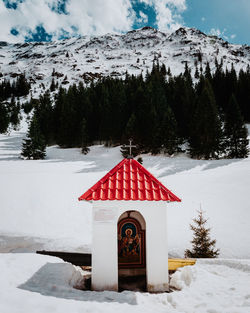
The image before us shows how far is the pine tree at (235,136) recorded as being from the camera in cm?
2842

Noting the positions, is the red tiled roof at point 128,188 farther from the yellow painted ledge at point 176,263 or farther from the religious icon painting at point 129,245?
the yellow painted ledge at point 176,263

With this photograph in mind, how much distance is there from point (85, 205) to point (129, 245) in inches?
389

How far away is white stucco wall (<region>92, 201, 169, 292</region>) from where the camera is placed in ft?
17.2

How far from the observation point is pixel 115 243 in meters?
5.30

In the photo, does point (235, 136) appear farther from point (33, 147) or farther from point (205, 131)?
point (33, 147)

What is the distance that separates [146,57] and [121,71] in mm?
36689

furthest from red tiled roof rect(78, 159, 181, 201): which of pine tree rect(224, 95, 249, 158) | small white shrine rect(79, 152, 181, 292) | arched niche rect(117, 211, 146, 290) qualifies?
pine tree rect(224, 95, 249, 158)

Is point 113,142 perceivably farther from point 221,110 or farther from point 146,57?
point 146,57

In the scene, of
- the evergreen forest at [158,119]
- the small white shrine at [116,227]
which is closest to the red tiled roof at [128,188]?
the small white shrine at [116,227]

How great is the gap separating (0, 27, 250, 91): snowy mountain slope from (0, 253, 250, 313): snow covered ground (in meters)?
128

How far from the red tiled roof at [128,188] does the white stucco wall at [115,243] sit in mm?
219

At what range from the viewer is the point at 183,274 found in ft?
19.9

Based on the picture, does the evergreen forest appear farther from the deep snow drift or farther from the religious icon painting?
the religious icon painting

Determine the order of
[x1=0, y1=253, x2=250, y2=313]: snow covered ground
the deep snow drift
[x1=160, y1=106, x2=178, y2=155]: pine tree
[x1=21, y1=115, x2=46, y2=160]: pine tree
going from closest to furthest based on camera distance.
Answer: [x1=0, y1=253, x2=250, y2=313]: snow covered ground
the deep snow drift
[x1=160, y1=106, x2=178, y2=155]: pine tree
[x1=21, y1=115, x2=46, y2=160]: pine tree
